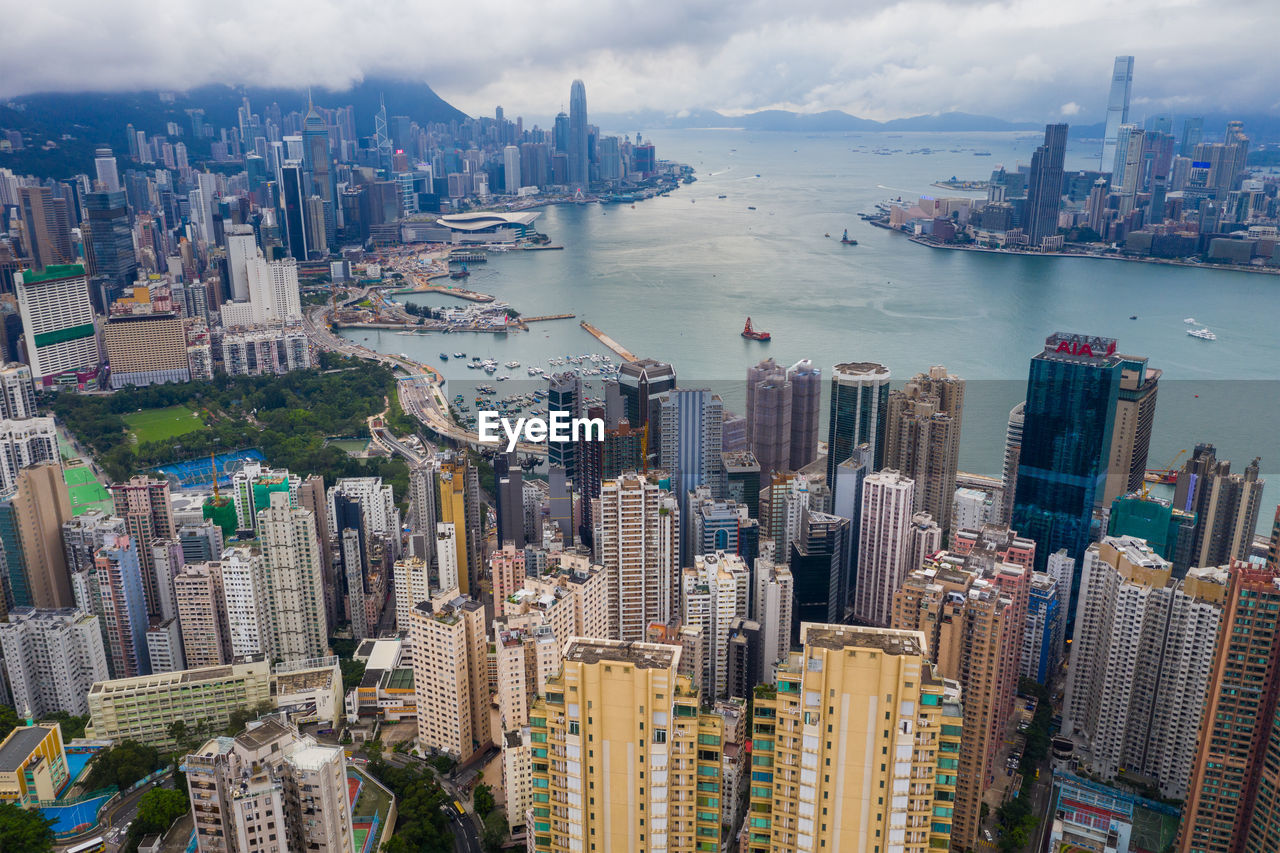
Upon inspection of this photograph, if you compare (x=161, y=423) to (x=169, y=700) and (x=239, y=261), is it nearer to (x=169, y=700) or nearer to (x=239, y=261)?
(x=239, y=261)

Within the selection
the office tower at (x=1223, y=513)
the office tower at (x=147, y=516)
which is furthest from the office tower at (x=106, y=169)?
the office tower at (x=1223, y=513)

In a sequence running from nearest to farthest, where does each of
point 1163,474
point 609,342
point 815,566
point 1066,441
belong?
point 815,566, point 1066,441, point 1163,474, point 609,342

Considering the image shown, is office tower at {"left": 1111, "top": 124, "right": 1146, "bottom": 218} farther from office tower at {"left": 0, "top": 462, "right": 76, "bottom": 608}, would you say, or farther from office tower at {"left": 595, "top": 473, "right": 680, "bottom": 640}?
office tower at {"left": 0, "top": 462, "right": 76, "bottom": 608}

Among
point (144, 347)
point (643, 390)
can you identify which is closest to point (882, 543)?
point (643, 390)

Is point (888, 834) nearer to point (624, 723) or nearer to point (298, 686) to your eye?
point (624, 723)

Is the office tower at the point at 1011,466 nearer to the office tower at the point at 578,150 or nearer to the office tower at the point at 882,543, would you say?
the office tower at the point at 882,543
